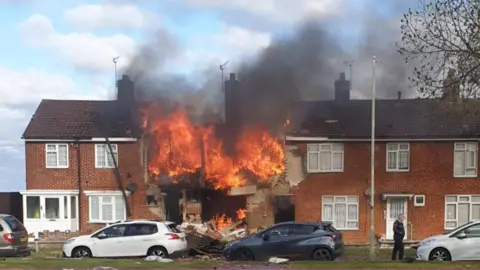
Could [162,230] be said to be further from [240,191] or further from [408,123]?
[408,123]

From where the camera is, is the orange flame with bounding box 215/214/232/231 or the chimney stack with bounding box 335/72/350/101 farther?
the chimney stack with bounding box 335/72/350/101

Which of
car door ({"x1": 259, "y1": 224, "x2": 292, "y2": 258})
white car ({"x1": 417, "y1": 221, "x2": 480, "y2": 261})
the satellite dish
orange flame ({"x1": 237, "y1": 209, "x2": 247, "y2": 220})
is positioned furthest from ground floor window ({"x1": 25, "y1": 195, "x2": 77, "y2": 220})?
white car ({"x1": 417, "y1": 221, "x2": 480, "y2": 261})

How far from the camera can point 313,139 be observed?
88.7 feet

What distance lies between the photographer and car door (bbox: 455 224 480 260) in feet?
50.9

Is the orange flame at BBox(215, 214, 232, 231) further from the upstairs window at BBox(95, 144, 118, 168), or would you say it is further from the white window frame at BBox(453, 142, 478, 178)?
the white window frame at BBox(453, 142, 478, 178)

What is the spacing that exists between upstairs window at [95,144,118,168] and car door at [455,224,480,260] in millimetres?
17707

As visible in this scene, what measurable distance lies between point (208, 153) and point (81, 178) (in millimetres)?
6519

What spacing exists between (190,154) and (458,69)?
49.3 feet

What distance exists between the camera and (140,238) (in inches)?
680

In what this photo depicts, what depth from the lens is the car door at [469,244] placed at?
15.5 metres

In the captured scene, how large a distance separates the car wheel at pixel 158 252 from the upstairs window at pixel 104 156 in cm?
1176

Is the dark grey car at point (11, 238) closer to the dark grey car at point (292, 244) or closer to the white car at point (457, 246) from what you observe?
the dark grey car at point (292, 244)

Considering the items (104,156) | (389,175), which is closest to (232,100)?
(104,156)

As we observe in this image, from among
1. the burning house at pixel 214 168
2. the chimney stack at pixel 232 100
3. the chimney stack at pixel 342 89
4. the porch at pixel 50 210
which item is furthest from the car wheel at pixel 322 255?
the porch at pixel 50 210
